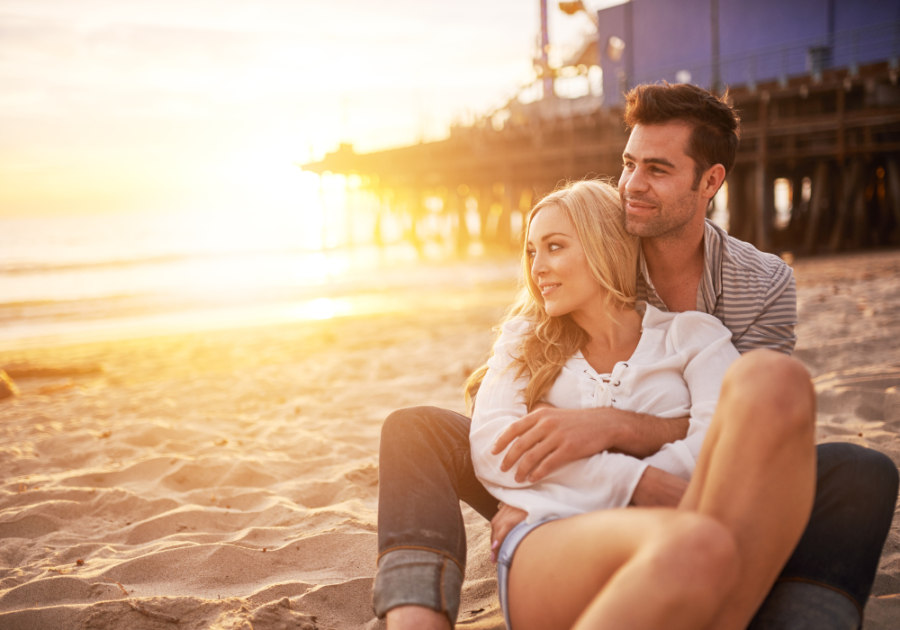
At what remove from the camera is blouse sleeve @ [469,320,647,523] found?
69.2 inches

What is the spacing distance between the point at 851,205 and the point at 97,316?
17.0 metres

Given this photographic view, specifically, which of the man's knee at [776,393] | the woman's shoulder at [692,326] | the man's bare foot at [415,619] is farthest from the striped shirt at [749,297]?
the man's bare foot at [415,619]

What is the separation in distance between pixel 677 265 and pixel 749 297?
11.2 inches

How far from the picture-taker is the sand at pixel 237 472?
229 centimetres

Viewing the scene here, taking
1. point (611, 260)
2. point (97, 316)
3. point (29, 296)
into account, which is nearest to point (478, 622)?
point (611, 260)

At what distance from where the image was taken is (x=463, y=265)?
19328 millimetres

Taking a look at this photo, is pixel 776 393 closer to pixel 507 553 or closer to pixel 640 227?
pixel 507 553

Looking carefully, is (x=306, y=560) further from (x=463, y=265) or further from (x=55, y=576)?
(x=463, y=265)

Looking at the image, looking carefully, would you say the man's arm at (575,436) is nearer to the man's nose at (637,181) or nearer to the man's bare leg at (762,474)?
the man's bare leg at (762,474)

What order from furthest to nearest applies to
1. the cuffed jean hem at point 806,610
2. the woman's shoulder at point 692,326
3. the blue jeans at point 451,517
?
the woman's shoulder at point 692,326 → the blue jeans at point 451,517 → the cuffed jean hem at point 806,610

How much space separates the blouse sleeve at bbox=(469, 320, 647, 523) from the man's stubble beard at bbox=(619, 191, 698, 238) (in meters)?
0.68

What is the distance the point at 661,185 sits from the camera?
2.23 meters

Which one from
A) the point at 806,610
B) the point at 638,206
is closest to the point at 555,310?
the point at 638,206

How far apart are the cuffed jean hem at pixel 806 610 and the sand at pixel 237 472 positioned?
51cm
